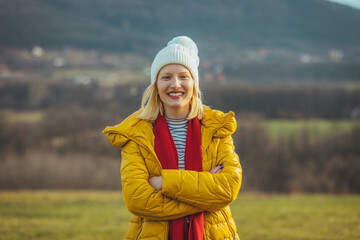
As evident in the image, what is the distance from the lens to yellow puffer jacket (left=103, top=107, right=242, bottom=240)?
242 cm

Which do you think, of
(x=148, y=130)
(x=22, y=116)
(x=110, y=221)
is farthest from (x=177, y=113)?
(x=22, y=116)

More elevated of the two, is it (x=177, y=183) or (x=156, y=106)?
(x=156, y=106)

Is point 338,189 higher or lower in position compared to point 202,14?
lower

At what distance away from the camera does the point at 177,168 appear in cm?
253

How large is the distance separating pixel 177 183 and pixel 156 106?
0.61 m

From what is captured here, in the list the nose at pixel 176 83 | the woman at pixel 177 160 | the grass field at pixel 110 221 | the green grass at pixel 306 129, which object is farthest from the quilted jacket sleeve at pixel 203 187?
the green grass at pixel 306 129

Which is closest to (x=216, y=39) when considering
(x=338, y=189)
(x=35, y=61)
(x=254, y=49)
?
(x=254, y=49)

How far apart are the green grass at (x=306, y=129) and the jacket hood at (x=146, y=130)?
113ft

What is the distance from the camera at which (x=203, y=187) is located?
2420 millimetres

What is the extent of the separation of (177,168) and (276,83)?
56.7m

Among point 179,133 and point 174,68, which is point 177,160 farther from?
point 174,68

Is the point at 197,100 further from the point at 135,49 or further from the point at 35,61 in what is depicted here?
the point at 135,49

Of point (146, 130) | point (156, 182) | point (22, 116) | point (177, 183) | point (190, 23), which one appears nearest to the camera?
point (177, 183)

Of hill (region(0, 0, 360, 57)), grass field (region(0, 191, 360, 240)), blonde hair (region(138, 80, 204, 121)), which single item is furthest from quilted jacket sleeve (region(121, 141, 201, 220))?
hill (region(0, 0, 360, 57))
